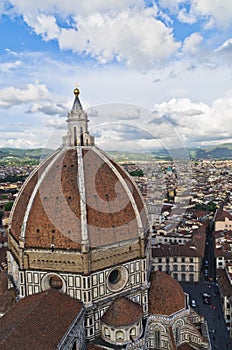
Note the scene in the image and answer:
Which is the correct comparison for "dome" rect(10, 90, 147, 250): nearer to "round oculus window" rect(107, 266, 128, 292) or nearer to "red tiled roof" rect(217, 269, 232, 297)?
"round oculus window" rect(107, 266, 128, 292)

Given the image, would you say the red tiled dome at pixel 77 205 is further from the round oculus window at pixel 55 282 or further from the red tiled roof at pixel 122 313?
the red tiled roof at pixel 122 313

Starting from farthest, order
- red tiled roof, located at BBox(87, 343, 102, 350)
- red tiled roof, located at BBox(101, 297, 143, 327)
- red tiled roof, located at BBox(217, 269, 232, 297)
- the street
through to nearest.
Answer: red tiled roof, located at BBox(217, 269, 232, 297) → the street → red tiled roof, located at BBox(101, 297, 143, 327) → red tiled roof, located at BBox(87, 343, 102, 350)

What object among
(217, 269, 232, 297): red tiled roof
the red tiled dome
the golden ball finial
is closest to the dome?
the red tiled dome

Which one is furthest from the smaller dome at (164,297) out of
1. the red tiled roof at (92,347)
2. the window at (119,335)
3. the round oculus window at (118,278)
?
the red tiled roof at (92,347)

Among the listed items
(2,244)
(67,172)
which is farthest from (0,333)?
(2,244)

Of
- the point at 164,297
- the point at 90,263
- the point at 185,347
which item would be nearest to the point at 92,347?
the point at 90,263

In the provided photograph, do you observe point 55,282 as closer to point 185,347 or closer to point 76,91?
point 185,347
